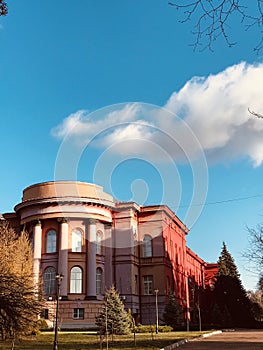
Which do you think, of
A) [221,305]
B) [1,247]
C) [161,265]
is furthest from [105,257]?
[221,305]

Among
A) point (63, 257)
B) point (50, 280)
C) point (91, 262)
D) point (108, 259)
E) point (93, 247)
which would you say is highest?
point (93, 247)

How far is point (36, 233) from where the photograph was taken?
46094 millimetres

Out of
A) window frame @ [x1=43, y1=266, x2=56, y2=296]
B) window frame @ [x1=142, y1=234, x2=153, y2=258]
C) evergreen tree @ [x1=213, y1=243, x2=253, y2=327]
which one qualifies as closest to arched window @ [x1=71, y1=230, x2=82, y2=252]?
window frame @ [x1=43, y1=266, x2=56, y2=296]

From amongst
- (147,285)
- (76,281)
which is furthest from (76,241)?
(147,285)

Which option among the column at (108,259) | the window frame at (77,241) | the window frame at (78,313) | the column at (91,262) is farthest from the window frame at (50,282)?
the column at (108,259)

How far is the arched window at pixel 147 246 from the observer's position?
165ft

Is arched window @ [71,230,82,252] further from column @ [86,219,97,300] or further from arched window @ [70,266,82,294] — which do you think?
arched window @ [70,266,82,294]

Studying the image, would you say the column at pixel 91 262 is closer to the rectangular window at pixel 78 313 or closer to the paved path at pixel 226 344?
the rectangular window at pixel 78 313

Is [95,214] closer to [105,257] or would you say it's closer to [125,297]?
[105,257]

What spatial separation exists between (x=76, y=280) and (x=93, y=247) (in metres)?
3.75

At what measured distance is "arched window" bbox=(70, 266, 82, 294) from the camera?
44.6 metres

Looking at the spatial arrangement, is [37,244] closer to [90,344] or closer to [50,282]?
[50,282]

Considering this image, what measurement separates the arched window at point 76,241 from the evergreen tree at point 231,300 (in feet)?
72.8

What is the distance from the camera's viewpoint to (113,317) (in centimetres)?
3247
